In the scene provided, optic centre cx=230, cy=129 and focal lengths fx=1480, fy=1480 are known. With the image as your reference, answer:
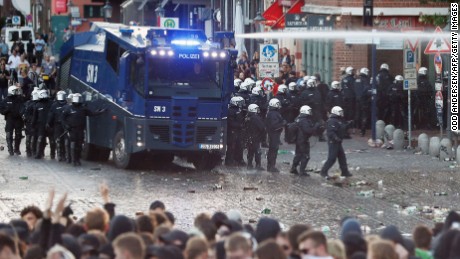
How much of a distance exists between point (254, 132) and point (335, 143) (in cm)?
288

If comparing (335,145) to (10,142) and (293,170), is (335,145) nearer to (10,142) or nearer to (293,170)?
(293,170)

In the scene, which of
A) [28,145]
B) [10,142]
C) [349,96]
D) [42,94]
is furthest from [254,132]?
[349,96]

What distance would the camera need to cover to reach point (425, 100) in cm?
4131

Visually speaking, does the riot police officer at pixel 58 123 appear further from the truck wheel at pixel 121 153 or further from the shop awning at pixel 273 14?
the shop awning at pixel 273 14

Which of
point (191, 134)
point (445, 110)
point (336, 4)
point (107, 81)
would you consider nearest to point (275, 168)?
point (191, 134)

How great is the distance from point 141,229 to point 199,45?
1740 centimetres

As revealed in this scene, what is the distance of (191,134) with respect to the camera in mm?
32031

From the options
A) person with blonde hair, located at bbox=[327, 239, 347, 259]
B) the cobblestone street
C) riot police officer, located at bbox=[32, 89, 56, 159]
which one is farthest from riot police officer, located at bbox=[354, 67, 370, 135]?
person with blonde hair, located at bbox=[327, 239, 347, 259]

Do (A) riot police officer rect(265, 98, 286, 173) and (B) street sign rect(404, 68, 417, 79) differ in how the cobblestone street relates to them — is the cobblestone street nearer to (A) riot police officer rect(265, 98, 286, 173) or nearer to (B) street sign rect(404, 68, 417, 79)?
(A) riot police officer rect(265, 98, 286, 173)

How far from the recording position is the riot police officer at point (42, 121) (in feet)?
115

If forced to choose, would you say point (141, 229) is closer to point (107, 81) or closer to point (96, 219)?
point (96, 219)

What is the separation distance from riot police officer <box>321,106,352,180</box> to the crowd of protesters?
45.5 ft

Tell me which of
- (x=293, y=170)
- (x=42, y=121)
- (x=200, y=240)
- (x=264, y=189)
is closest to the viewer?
(x=200, y=240)

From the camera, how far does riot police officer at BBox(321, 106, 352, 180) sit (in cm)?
3052
